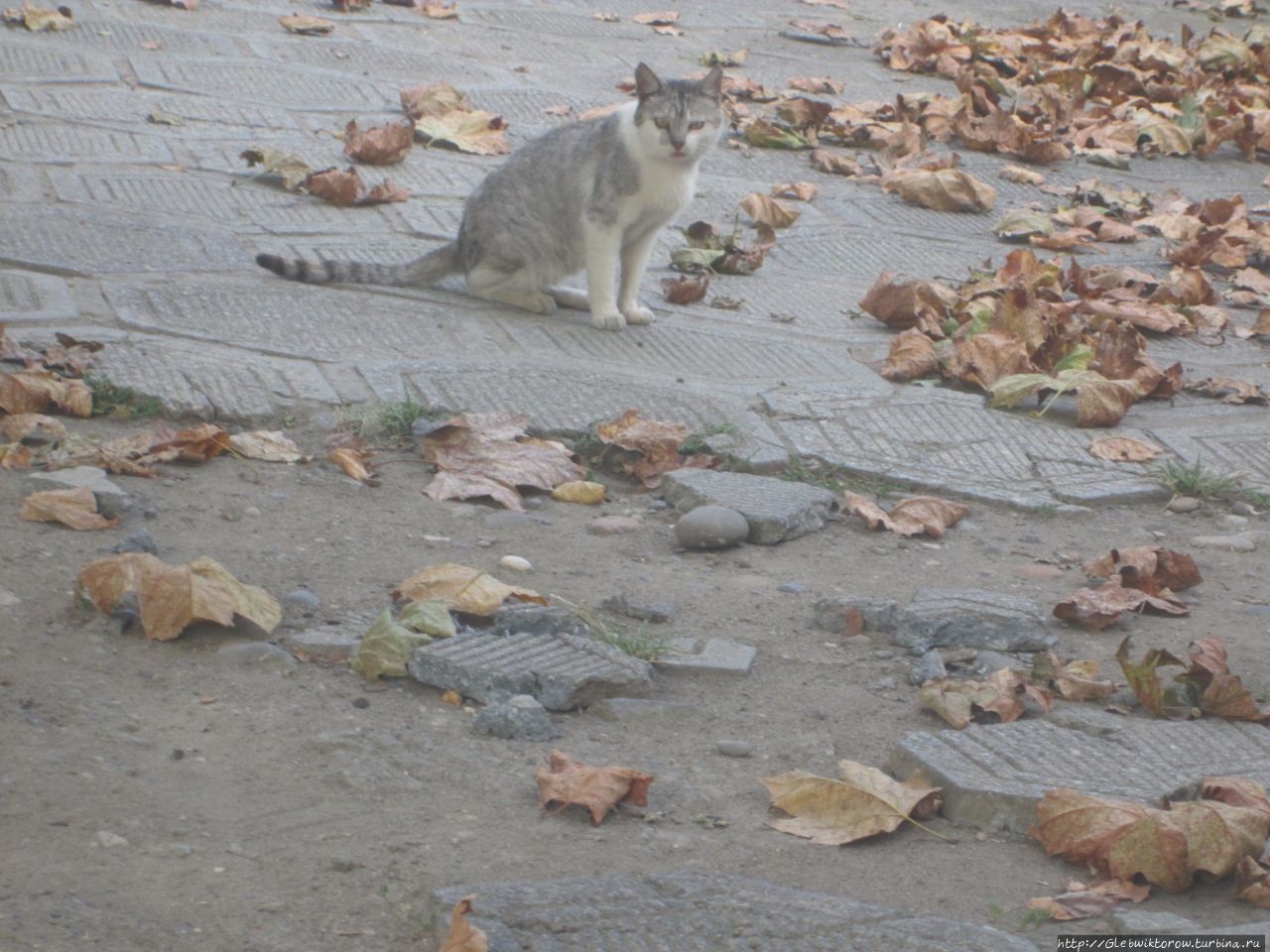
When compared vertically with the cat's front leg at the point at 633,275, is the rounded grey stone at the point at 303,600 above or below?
below

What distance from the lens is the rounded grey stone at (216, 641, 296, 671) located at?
2.68m

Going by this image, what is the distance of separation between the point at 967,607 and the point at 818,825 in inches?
35.7

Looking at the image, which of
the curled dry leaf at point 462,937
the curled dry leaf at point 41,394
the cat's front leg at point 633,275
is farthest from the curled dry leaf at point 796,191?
the curled dry leaf at point 462,937

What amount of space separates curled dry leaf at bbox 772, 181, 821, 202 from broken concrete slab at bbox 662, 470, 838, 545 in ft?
9.78

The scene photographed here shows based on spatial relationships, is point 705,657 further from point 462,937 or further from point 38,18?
point 38,18

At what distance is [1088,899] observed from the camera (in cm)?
212

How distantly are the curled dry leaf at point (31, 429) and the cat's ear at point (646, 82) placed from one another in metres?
2.17

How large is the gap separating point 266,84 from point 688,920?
6.02 meters

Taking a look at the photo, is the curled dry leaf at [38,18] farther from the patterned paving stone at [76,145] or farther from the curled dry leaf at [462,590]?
the curled dry leaf at [462,590]

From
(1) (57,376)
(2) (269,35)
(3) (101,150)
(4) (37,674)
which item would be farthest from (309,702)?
(2) (269,35)

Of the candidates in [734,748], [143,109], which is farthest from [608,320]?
→ [143,109]

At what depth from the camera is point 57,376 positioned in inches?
152

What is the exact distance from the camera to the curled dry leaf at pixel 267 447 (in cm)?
372

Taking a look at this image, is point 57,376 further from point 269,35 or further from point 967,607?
point 269,35
